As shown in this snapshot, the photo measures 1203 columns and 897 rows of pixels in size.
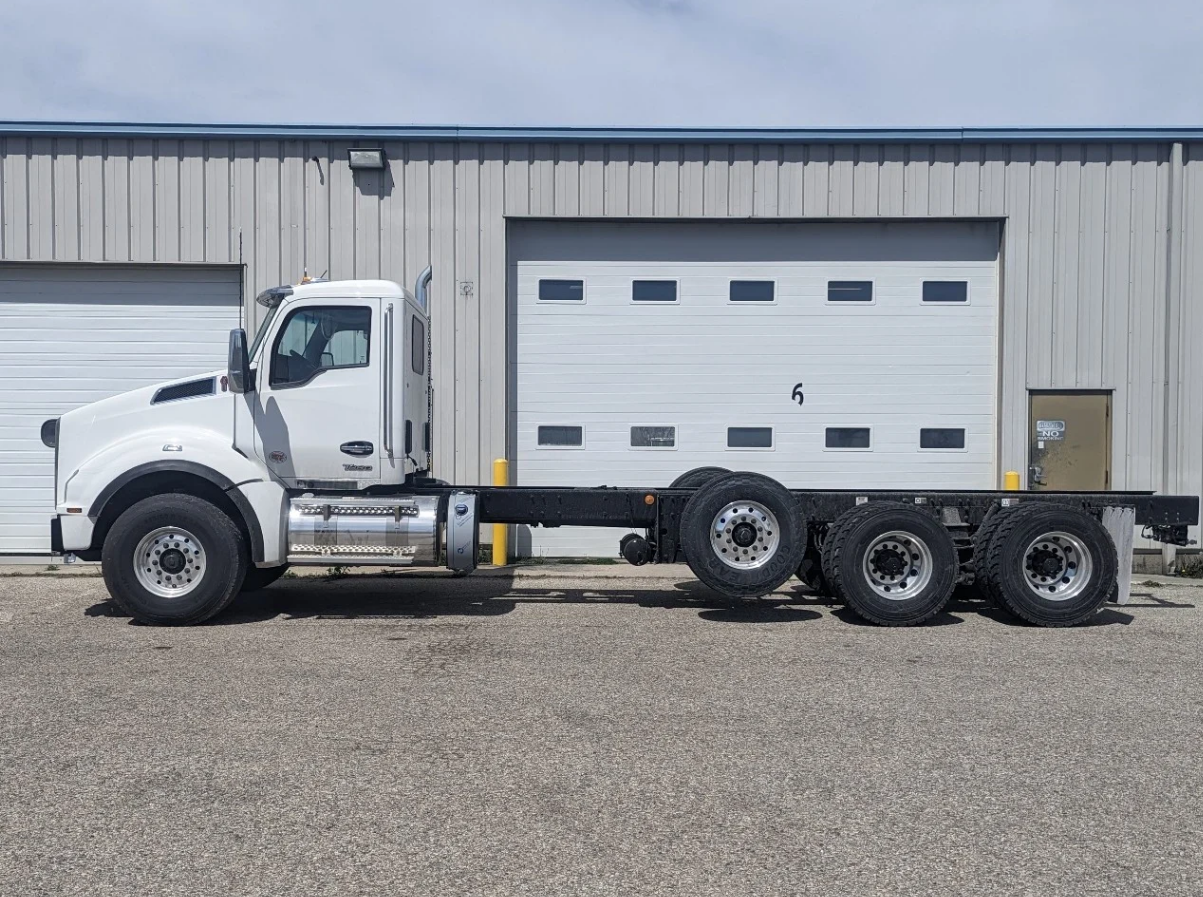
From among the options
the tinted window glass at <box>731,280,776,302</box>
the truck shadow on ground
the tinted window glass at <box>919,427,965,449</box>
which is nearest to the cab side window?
the truck shadow on ground

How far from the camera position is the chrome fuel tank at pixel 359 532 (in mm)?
8531

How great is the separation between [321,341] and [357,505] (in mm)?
1441

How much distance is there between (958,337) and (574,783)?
33.0ft

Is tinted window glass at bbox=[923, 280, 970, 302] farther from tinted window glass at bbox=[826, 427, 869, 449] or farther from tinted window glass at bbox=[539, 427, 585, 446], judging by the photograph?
tinted window glass at bbox=[539, 427, 585, 446]

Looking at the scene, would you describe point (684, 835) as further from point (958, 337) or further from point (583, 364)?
point (958, 337)

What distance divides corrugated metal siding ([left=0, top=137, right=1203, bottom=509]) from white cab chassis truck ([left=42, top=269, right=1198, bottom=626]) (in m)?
3.94

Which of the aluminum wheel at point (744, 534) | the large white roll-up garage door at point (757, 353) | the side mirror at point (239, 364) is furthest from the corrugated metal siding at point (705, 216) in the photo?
the aluminum wheel at point (744, 534)

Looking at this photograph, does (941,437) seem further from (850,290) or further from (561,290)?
(561,290)

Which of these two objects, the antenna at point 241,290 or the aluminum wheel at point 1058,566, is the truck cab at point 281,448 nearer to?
the antenna at point 241,290

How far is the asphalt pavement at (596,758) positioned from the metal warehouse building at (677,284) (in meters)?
4.71

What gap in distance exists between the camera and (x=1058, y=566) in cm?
867

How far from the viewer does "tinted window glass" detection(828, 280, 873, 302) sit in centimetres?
1298

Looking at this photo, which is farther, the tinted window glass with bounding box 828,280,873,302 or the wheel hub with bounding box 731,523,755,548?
the tinted window glass with bounding box 828,280,873,302

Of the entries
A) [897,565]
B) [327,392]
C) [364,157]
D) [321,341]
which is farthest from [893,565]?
[364,157]
